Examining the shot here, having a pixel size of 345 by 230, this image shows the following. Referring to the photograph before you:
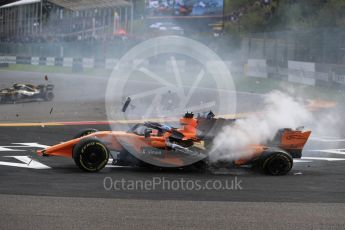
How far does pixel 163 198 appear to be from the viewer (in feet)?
31.7

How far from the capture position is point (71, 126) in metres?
20.9

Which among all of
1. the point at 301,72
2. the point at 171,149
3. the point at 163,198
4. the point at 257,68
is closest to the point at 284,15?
the point at 257,68

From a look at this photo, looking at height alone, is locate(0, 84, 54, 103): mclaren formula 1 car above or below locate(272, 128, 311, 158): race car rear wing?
below

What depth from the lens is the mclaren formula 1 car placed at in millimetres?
27766

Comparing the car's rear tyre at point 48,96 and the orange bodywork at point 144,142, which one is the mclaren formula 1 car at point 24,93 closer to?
the car's rear tyre at point 48,96

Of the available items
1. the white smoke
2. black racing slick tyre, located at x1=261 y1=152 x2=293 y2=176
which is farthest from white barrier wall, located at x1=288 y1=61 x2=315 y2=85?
black racing slick tyre, located at x1=261 y1=152 x2=293 y2=176

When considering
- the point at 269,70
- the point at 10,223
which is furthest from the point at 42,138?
the point at 269,70

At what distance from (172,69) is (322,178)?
29.5m

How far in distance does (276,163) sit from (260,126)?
94cm

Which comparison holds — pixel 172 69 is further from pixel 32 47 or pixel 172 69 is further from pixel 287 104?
pixel 287 104

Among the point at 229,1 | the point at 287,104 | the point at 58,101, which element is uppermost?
the point at 229,1

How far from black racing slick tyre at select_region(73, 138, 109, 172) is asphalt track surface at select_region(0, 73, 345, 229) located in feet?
0.64

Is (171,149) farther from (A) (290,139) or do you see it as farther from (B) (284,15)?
(B) (284,15)

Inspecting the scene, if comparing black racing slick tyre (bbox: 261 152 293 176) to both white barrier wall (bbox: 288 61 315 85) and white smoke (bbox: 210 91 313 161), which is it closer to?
white smoke (bbox: 210 91 313 161)
